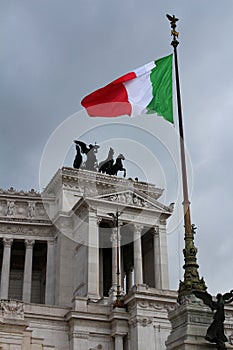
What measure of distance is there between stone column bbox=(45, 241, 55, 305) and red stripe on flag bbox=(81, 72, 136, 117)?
34887mm

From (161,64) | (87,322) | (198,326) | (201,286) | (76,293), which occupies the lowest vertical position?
(198,326)

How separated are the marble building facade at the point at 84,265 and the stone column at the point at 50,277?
0.12 metres

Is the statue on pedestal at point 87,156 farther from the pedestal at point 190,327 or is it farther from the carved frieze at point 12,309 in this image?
the pedestal at point 190,327

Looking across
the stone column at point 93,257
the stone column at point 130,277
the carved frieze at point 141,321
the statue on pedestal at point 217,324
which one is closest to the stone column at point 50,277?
the stone column at point 93,257

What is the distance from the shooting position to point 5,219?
6550 cm

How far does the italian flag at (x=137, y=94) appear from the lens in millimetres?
29188

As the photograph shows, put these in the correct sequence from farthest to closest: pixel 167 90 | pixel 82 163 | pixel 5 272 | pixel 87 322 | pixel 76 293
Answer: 1. pixel 82 163
2. pixel 5 272
3. pixel 76 293
4. pixel 87 322
5. pixel 167 90

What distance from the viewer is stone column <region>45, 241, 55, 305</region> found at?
201 ft

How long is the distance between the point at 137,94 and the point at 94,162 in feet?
134

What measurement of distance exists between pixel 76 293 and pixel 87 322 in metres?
13.2

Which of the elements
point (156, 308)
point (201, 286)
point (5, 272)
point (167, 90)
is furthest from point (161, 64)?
point (5, 272)

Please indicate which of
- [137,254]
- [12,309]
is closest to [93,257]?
[137,254]

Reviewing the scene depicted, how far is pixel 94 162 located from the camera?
232 feet

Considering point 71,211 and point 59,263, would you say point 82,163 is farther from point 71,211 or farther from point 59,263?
point 59,263
